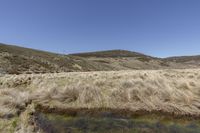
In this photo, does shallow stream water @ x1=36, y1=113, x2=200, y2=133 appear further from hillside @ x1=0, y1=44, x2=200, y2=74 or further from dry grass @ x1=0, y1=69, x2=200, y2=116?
hillside @ x1=0, y1=44, x2=200, y2=74

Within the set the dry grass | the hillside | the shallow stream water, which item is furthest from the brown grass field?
the hillside

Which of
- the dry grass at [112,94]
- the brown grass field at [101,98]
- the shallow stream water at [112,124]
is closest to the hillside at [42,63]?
the dry grass at [112,94]

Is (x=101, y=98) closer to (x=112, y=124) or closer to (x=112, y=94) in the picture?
(x=112, y=94)

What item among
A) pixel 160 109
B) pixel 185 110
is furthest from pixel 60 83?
pixel 185 110

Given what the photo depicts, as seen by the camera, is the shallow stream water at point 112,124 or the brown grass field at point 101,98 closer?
the shallow stream water at point 112,124

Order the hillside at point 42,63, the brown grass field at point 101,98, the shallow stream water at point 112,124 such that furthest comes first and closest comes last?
the hillside at point 42,63
the brown grass field at point 101,98
the shallow stream water at point 112,124

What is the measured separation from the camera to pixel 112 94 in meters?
11.9

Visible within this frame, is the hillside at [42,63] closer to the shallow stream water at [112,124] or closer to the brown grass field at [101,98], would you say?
the brown grass field at [101,98]

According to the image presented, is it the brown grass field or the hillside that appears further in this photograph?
the hillside

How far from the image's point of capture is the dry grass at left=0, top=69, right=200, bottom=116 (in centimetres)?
1077

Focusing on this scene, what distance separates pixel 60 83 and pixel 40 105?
2.96 metres

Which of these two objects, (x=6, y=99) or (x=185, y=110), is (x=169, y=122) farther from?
(x=6, y=99)

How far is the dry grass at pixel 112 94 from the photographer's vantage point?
35.3 feet

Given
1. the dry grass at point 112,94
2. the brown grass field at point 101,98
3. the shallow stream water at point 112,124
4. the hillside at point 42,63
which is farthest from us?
the hillside at point 42,63
